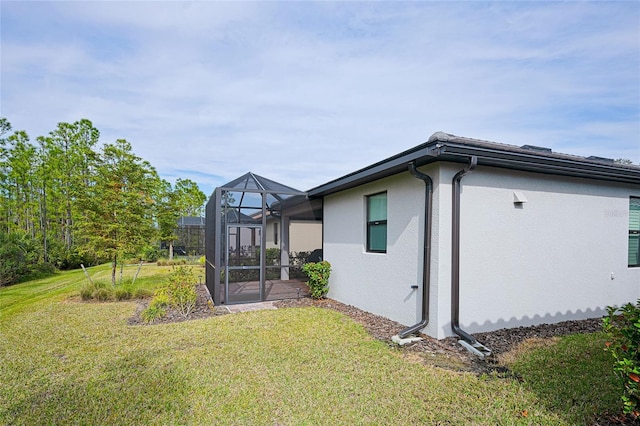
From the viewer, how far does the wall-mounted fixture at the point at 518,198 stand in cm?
544

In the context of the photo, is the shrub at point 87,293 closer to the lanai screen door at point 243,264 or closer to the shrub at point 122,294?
the shrub at point 122,294

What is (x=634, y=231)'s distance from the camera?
679 centimetres

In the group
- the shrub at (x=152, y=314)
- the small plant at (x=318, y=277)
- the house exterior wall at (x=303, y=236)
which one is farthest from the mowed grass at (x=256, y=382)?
the house exterior wall at (x=303, y=236)

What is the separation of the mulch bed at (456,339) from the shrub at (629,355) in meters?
0.51

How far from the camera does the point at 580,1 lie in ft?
21.0

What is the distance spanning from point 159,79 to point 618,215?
11.1m

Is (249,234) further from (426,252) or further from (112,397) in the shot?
(112,397)

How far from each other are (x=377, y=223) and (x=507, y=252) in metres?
2.39

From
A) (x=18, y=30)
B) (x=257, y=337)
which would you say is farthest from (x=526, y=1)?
(x=18, y=30)

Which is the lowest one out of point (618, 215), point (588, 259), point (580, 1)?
point (588, 259)

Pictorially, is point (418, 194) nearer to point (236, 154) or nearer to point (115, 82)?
point (115, 82)

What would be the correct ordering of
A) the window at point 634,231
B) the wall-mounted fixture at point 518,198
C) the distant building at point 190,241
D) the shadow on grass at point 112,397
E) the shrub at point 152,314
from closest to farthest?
1. the shadow on grass at point 112,397
2. the wall-mounted fixture at point 518,198
3. the shrub at point 152,314
4. the window at point 634,231
5. the distant building at point 190,241

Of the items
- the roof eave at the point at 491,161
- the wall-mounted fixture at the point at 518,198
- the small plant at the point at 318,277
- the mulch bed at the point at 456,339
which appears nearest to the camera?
the mulch bed at the point at 456,339

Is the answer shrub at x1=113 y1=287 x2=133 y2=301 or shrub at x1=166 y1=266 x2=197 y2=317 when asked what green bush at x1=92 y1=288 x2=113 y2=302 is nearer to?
shrub at x1=113 y1=287 x2=133 y2=301
